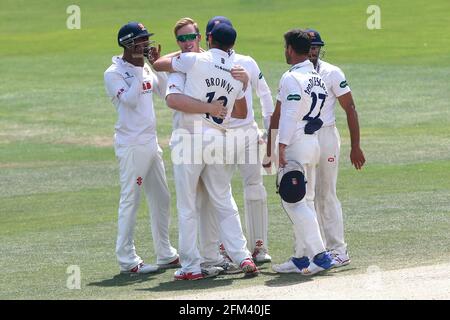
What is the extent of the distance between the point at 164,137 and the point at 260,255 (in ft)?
38.0

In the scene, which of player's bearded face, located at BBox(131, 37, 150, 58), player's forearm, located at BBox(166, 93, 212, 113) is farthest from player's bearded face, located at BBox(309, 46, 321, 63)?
player's bearded face, located at BBox(131, 37, 150, 58)

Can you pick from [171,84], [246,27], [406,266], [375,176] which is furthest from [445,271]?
[246,27]

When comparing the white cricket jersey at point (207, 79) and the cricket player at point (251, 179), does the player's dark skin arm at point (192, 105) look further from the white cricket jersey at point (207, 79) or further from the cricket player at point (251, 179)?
the cricket player at point (251, 179)

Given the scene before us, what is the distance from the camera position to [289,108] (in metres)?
11.1

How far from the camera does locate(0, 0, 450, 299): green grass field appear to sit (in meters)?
12.3

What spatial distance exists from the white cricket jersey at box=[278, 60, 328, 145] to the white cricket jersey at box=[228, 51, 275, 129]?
639 mm

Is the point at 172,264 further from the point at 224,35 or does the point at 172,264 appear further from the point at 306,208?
the point at 224,35

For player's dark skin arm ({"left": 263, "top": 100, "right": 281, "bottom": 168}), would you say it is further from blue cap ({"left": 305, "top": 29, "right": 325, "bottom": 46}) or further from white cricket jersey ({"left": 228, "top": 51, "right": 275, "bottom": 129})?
blue cap ({"left": 305, "top": 29, "right": 325, "bottom": 46})

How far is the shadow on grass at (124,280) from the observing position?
11.4 metres

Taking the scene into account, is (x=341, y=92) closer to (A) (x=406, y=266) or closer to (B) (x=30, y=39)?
(A) (x=406, y=266)

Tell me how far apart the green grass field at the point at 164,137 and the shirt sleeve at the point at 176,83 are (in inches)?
73.6

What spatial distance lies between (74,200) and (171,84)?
21.1 ft
